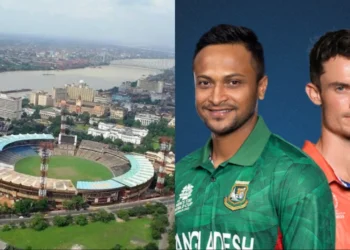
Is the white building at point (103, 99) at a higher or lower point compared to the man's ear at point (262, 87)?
lower

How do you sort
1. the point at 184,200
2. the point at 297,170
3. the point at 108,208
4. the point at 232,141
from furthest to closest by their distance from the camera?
the point at 108,208, the point at 184,200, the point at 232,141, the point at 297,170

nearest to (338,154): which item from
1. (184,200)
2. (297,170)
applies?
(297,170)

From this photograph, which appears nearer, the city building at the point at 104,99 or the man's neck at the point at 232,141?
the man's neck at the point at 232,141

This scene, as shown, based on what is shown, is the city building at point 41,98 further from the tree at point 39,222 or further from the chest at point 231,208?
the chest at point 231,208

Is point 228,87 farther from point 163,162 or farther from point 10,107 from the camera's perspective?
point 10,107

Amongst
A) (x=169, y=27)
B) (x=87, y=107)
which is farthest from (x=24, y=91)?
(x=169, y=27)

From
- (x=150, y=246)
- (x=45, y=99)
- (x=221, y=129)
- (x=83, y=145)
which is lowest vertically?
(x=150, y=246)

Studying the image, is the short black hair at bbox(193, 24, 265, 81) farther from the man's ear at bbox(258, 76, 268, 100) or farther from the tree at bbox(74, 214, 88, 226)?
the tree at bbox(74, 214, 88, 226)

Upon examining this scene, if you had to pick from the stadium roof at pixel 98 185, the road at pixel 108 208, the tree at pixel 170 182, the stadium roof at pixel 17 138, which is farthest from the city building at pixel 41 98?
the tree at pixel 170 182
